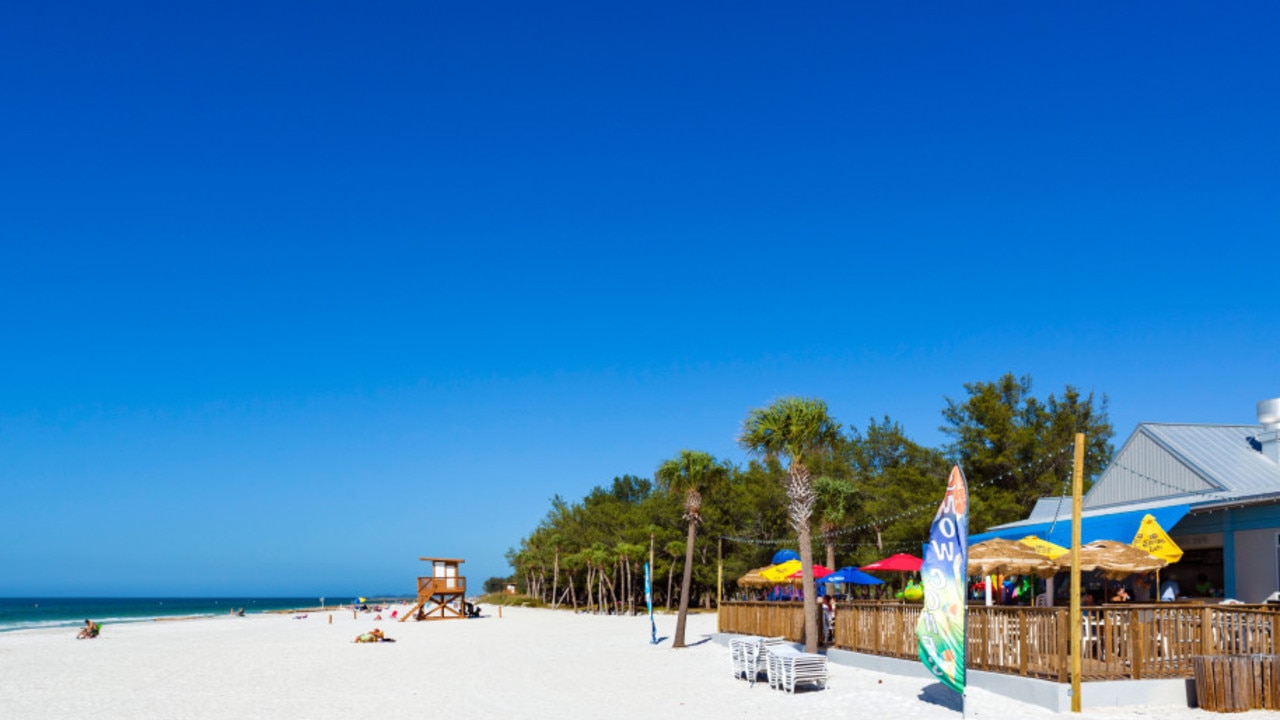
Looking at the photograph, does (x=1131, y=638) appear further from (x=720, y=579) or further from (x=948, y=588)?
(x=720, y=579)

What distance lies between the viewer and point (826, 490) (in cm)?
3550

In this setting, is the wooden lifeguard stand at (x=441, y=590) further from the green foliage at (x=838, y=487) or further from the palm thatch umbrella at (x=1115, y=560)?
the palm thatch umbrella at (x=1115, y=560)

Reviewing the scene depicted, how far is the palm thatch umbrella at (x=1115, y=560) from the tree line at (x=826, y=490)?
5853mm

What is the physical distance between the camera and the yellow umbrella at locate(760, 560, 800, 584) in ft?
87.6

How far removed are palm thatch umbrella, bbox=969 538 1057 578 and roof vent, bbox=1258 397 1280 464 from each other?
8656mm

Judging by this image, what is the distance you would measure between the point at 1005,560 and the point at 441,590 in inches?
1618

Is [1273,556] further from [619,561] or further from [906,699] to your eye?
[619,561]

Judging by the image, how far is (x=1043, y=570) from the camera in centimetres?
1631

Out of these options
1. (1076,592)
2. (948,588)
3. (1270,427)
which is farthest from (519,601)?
(1076,592)

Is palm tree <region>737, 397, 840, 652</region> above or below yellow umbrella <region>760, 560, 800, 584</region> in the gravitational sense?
above

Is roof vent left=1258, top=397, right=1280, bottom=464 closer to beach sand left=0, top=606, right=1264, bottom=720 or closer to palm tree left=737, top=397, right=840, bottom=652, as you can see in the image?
palm tree left=737, top=397, right=840, bottom=652

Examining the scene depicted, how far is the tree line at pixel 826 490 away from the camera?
21359 millimetres

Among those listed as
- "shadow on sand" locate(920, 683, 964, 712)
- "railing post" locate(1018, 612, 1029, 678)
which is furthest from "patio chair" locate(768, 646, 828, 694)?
"railing post" locate(1018, 612, 1029, 678)

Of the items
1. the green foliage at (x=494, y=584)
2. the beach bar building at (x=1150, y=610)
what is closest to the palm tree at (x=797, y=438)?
the beach bar building at (x=1150, y=610)
